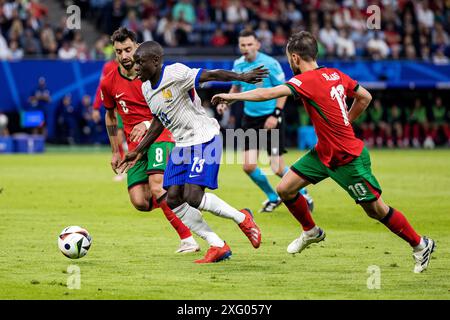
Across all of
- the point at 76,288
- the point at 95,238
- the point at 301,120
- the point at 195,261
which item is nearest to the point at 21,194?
the point at 95,238

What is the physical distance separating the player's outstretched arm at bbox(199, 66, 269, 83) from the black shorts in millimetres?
5346

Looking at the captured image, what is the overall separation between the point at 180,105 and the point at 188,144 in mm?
422

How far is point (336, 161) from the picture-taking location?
9.24 m

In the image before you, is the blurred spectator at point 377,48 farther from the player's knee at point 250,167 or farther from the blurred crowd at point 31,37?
Result: the player's knee at point 250,167

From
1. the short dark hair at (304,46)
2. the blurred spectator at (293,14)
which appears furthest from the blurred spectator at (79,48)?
the short dark hair at (304,46)

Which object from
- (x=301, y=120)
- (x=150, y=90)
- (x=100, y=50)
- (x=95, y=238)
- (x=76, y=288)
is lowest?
(x=301, y=120)

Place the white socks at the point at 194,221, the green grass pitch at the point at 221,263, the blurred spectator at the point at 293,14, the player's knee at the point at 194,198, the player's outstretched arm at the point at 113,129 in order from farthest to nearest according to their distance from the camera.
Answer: the blurred spectator at the point at 293,14 < the player's outstretched arm at the point at 113,129 < the white socks at the point at 194,221 < the player's knee at the point at 194,198 < the green grass pitch at the point at 221,263

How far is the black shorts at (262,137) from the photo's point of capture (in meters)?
14.7

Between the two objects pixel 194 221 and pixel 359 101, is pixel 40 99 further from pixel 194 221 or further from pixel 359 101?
pixel 359 101

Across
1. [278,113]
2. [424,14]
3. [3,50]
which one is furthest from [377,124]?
[278,113]

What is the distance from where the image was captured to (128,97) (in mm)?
10797

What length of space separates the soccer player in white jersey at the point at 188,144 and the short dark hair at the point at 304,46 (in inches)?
32.6
